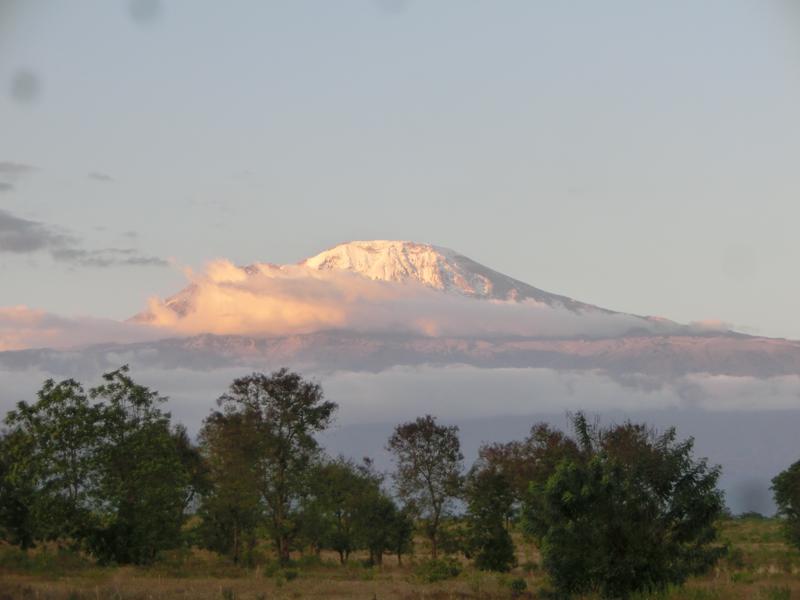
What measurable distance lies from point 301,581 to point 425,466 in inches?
866

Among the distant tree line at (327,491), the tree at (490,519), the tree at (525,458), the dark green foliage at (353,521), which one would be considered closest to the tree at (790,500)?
the distant tree line at (327,491)

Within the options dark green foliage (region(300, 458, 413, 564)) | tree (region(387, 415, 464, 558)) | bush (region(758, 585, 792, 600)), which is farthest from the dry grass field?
tree (region(387, 415, 464, 558))

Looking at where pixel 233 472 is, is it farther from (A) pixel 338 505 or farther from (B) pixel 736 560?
(B) pixel 736 560

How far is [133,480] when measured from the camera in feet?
205

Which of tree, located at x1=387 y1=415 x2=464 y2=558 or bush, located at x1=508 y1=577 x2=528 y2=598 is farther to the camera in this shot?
tree, located at x1=387 y1=415 x2=464 y2=558

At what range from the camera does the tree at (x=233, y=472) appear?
68.4 m

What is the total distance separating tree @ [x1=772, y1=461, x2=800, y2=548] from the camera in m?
69.7

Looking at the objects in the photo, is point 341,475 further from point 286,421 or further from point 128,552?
point 128,552

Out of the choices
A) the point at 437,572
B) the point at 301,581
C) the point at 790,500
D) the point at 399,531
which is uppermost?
the point at 790,500

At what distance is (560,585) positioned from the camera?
1528 inches

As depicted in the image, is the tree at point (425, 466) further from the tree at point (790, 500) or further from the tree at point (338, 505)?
the tree at point (790, 500)

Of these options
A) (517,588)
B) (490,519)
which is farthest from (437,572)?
(490,519)

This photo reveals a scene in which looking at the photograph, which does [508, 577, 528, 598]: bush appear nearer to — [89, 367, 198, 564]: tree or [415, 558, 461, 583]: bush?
[415, 558, 461, 583]: bush

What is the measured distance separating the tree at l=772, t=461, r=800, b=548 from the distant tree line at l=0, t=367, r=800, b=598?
0.17 meters
